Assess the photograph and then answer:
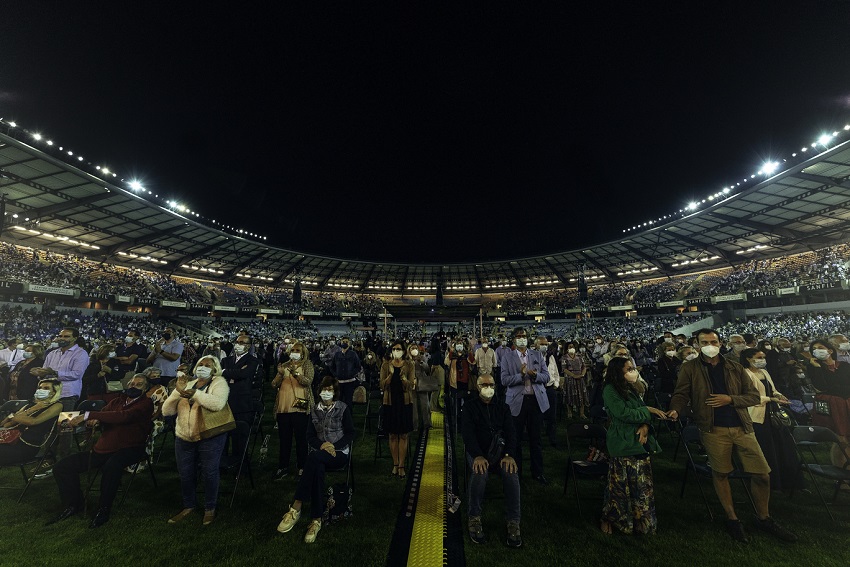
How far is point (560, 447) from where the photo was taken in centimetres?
698

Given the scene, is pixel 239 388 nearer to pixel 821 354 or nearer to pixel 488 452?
pixel 488 452

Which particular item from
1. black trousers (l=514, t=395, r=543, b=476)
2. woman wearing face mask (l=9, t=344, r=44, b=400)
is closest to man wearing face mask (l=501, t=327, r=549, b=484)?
black trousers (l=514, t=395, r=543, b=476)

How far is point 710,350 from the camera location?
426 cm

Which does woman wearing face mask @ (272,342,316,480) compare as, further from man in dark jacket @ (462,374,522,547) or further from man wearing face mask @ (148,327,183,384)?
man wearing face mask @ (148,327,183,384)

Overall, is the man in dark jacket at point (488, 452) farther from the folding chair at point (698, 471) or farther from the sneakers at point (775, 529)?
the sneakers at point (775, 529)

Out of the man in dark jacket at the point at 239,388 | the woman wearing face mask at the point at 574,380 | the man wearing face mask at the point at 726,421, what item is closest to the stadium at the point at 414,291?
the man wearing face mask at the point at 726,421

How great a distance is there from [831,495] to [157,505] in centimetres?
913

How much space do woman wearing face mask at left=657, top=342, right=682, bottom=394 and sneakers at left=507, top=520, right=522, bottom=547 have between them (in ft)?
21.1

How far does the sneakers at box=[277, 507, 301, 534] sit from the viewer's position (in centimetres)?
389

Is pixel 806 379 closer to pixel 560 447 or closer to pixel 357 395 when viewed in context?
pixel 560 447

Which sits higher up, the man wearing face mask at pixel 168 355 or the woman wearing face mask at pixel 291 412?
the man wearing face mask at pixel 168 355

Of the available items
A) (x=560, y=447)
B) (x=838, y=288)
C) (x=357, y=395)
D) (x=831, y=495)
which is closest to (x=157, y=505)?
(x=357, y=395)

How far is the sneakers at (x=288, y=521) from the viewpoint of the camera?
153 inches

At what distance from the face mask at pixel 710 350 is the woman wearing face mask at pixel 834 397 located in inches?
88.0
